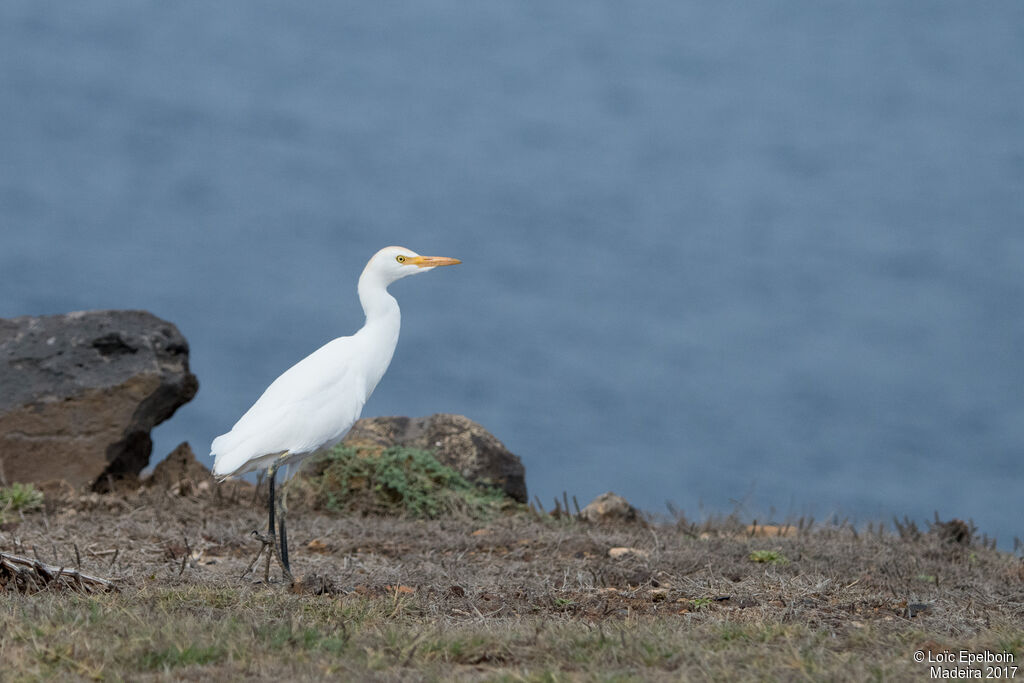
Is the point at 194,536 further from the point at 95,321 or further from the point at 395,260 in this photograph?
the point at 95,321

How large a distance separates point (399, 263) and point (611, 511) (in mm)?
4638

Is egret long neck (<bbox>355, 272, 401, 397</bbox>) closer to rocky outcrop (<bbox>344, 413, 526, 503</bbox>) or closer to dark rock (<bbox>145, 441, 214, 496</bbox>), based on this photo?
rocky outcrop (<bbox>344, 413, 526, 503</bbox>)

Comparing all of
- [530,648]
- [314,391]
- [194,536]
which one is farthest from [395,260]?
[530,648]

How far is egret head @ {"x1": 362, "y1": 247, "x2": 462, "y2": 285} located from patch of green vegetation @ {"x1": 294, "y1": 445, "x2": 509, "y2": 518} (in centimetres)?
343

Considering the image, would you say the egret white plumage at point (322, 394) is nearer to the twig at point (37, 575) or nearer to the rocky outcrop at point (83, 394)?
the twig at point (37, 575)

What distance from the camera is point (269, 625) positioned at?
15.9ft

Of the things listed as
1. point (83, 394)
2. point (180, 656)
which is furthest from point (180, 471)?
point (180, 656)

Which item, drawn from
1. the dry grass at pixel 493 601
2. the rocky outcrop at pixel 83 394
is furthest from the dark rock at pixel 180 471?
the dry grass at pixel 493 601

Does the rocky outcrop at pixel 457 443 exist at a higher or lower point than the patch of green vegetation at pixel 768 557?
higher

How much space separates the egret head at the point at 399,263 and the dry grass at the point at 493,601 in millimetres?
2189

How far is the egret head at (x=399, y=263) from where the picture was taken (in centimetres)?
762

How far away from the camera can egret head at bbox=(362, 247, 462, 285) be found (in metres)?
7.62

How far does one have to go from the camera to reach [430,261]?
7629 millimetres

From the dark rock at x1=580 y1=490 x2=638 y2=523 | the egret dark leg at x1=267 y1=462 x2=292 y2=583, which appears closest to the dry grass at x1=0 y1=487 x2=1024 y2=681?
the egret dark leg at x1=267 y1=462 x2=292 y2=583
